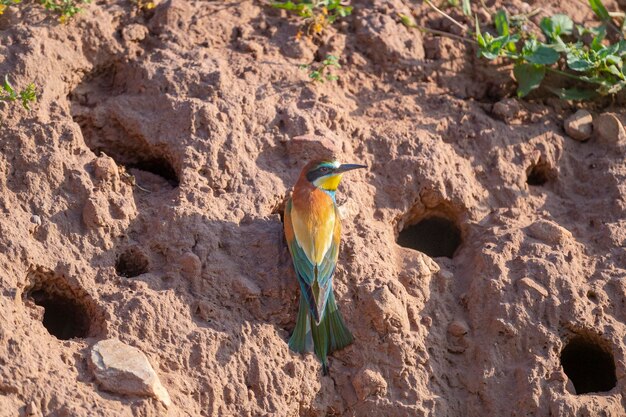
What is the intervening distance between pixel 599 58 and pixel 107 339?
2.24m

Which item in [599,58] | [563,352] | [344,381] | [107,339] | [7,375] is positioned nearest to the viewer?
[7,375]

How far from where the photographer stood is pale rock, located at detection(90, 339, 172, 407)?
3035mm

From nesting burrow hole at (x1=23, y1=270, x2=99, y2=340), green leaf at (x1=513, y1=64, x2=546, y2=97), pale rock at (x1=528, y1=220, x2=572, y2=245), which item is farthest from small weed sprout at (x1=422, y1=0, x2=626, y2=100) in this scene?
nesting burrow hole at (x1=23, y1=270, x2=99, y2=340)

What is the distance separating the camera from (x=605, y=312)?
360cm

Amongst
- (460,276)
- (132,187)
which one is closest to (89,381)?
(132,187)

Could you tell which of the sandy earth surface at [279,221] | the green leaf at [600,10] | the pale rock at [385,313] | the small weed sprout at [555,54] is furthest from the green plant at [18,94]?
the green leaf at [600,10]

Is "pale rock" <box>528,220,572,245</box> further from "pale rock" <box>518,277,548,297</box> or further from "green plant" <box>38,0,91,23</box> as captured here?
"green plant" <box>38,0,91,23</box>

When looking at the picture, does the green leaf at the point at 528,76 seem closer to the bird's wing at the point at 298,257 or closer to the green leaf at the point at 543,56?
the green leaf at the point at 543,56

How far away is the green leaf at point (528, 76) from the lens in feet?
13.5

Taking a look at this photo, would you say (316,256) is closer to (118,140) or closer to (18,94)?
(118,140)

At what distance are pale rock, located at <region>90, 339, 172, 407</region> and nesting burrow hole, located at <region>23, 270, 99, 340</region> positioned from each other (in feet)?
0.51

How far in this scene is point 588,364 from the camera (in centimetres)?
367

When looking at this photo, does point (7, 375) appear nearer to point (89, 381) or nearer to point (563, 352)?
point (89, 381)

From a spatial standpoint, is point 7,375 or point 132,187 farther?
point 132,187
